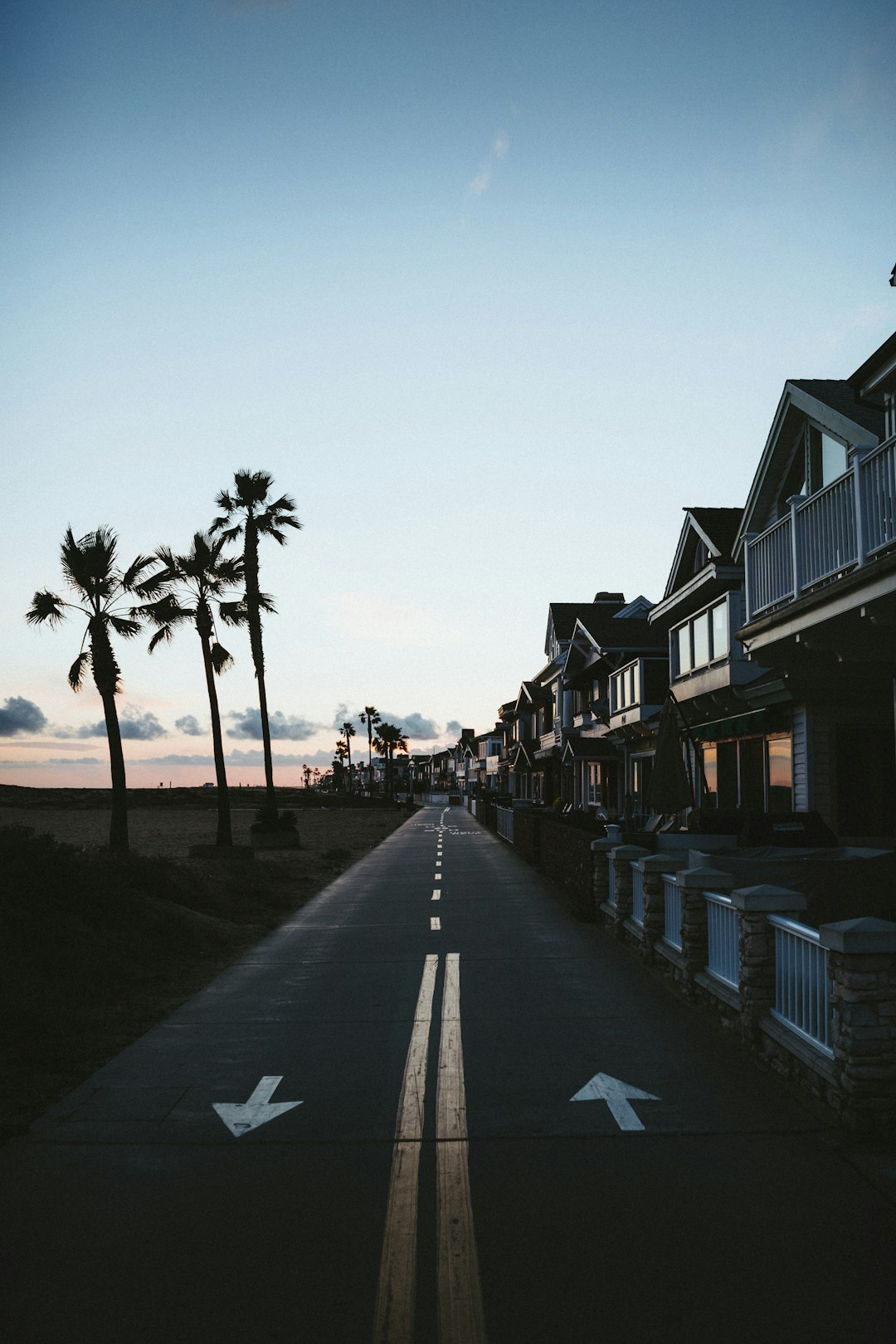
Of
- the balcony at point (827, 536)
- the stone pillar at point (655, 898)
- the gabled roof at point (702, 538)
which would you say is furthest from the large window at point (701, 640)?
the stone pillar at point (655, 898)

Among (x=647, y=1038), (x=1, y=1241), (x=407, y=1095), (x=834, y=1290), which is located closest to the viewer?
(x=834, y=1290)

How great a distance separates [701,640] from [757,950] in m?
18.0

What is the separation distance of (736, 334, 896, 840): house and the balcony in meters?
0.02

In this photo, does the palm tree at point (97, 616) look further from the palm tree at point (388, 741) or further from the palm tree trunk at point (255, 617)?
the palm tree at point (388, 741)

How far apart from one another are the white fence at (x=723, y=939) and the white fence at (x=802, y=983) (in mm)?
669

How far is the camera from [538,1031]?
8.41 meters

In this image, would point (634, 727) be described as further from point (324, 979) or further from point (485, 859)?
point (324, 979)

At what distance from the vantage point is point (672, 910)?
35.2 feet

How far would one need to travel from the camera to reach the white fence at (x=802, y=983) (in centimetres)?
640

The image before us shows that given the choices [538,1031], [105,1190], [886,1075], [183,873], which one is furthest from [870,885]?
[183,873]

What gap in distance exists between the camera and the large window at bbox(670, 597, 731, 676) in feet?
75.4

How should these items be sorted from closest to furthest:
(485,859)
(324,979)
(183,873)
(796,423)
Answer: (324,979), (796,423), (183,873), (485,859)

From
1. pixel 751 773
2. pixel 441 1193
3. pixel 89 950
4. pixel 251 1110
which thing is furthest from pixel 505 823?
pixel 441 1193

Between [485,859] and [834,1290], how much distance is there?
24.6 metres
